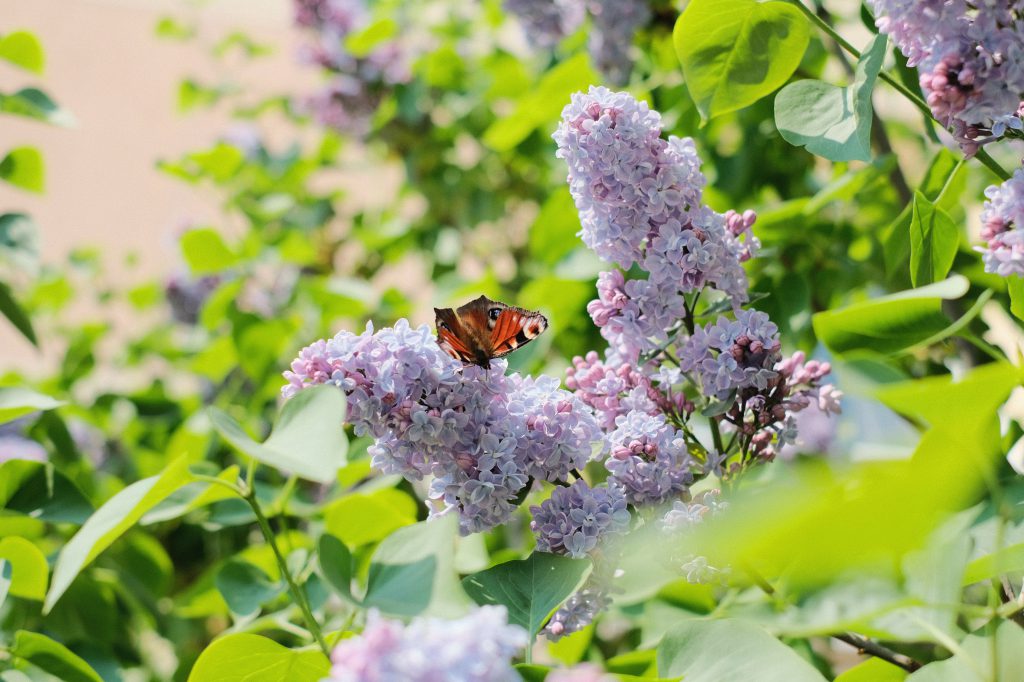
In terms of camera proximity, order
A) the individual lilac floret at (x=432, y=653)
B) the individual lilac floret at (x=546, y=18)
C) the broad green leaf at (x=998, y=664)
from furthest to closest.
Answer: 1. the individual lilac floret at (x=546, y=18)
2. the broad green leaf at (x=998, y=664)
3. the individual lilac floret at (x=432, y=653)

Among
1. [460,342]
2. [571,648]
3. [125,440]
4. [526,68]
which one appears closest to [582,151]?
[460,342]

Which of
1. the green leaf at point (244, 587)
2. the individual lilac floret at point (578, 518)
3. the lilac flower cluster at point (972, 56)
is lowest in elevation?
the green leaf at point (244, 587)

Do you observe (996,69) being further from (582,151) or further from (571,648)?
(571,648)

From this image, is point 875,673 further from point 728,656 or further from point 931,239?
point 931,239

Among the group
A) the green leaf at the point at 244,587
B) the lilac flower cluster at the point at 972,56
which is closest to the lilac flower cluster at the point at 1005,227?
the lilac flower cluster at the point at 972,56

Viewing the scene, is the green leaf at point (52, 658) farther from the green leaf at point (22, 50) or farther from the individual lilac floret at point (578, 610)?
the green leaf at point (22, 50)
